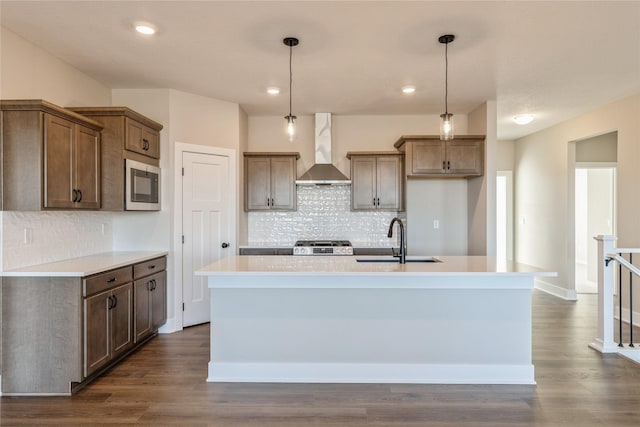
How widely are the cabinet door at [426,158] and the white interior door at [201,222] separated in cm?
233

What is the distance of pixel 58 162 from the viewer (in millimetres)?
2820

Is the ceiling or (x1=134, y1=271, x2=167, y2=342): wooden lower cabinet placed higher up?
the ceiling

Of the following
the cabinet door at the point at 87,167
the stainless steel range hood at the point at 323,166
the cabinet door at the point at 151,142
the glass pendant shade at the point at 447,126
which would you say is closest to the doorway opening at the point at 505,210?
the stainless steel range hood at the point at 323,166

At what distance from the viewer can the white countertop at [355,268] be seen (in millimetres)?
2564

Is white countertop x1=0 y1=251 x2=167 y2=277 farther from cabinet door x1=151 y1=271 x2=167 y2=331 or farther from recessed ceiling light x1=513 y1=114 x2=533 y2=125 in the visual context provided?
recessed ceiling light x1=513 y1=114 x2=533 y2=125

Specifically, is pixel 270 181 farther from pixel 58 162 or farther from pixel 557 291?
pixel 557 291

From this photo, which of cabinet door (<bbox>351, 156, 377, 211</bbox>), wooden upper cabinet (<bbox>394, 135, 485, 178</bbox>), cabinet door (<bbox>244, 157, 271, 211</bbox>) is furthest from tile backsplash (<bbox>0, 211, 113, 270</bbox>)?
wooden upper cabinet (<bbox>394, 135, 485, 178</bbox>)

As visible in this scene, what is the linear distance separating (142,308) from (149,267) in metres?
0.39

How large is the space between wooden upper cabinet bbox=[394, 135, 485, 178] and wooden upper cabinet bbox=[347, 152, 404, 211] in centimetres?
25

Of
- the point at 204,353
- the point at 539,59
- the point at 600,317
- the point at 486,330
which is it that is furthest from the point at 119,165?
the point at 600,317

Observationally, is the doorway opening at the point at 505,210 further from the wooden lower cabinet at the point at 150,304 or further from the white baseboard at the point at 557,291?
the wooden lower cabinet at the point at 150,304

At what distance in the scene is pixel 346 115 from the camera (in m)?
5.27

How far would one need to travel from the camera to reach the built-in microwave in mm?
3530

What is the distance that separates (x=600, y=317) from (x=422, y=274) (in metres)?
2.25
